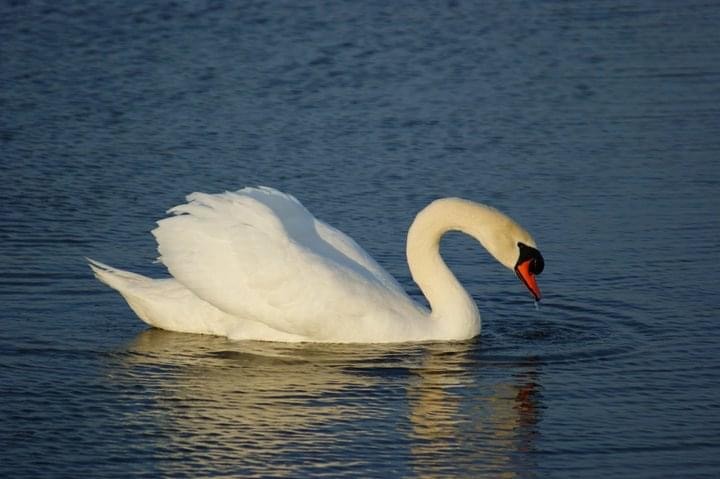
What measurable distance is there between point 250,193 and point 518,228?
1.75 meters

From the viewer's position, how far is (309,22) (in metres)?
19.5

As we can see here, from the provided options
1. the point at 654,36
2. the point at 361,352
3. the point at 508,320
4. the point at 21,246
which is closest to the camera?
the point at 361,352

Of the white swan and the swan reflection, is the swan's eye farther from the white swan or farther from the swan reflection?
the swan reflection

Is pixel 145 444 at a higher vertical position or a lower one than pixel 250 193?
lower

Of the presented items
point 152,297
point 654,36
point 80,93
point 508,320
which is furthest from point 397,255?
point 654,36

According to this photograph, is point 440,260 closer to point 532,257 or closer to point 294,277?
point 532,257

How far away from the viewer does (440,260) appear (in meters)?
10.7

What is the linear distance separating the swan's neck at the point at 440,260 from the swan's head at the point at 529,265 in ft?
0.23

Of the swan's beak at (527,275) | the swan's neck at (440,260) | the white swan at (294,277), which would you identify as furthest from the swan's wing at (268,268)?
the swan's beak at (527,275)

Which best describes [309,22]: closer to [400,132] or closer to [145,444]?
[400,132]

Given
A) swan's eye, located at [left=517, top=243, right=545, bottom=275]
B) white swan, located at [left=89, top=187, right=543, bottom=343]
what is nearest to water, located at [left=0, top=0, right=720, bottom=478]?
white swan, located at [left=89, top=187, right=543, bottom=343]

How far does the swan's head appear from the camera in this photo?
1030cm

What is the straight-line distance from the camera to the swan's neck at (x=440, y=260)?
1034 centimetres

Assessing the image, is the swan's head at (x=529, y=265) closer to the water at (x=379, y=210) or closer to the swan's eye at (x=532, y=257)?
the swan's eye at (x=532, y=257)
